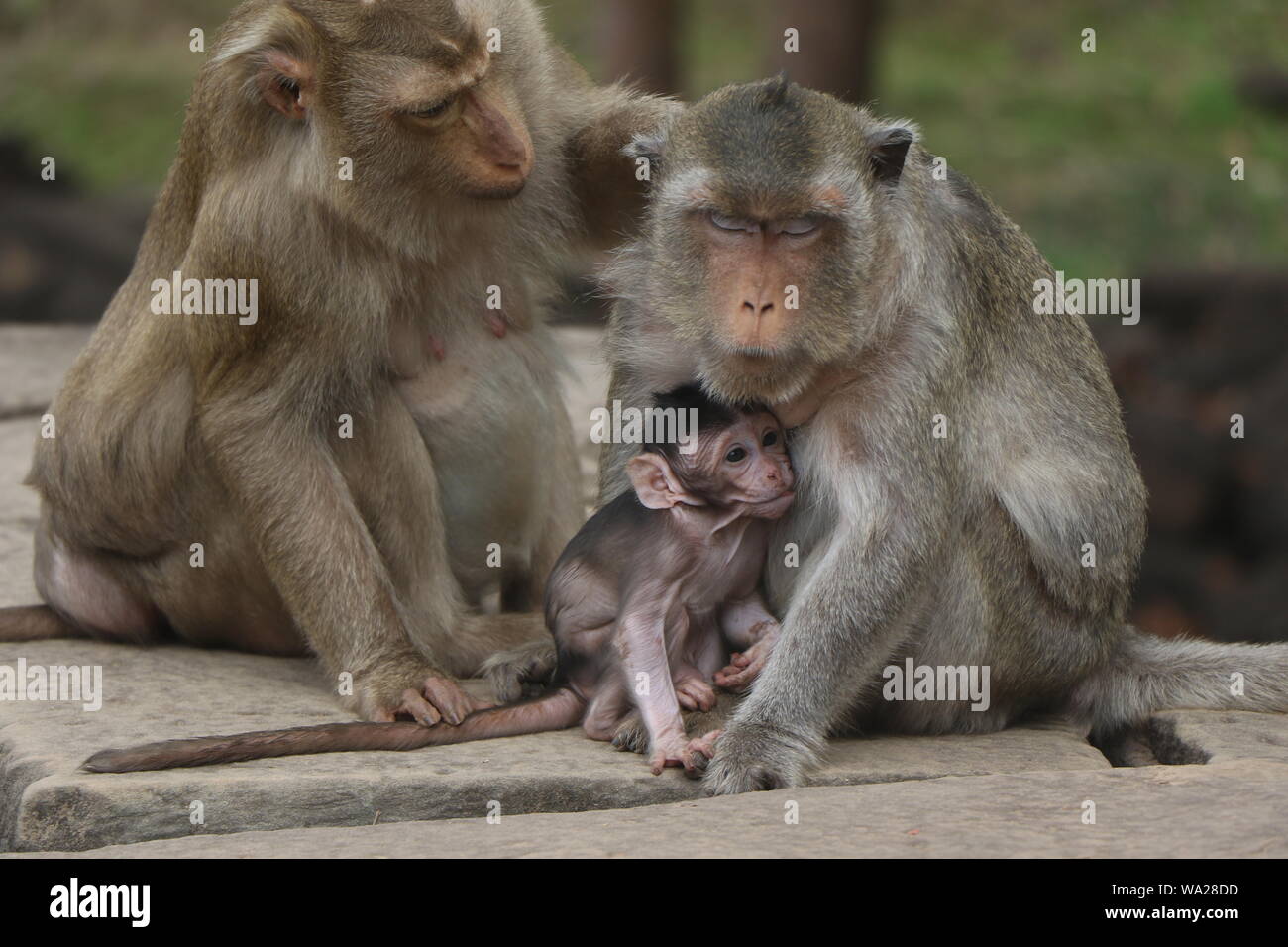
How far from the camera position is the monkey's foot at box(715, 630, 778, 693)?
5414 millimetres

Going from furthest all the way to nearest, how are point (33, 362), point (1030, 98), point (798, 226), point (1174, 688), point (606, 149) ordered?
point (1030, 98) < point (33, 362) < point (606, 149) < point (1174, 688) < point (798, 226)

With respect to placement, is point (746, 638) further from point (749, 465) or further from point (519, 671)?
point (519, 671)

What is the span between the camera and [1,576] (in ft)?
23.3

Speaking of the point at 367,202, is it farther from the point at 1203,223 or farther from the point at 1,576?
the point at 1203,223

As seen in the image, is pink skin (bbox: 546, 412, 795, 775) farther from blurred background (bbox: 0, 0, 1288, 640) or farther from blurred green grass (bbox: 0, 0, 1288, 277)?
blurred green grass (bbox: 0, 0, 1288, 277)

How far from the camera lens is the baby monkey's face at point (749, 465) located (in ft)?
17.3

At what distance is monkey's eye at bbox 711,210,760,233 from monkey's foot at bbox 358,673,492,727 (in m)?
1.61

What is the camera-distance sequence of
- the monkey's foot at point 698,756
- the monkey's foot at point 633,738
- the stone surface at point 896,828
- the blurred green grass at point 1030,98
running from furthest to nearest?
the blurred green grass at point 1030,98
the monkey's foot at point 633,738
the monkey's foot at point 698,756
the stone surface at point 896,828

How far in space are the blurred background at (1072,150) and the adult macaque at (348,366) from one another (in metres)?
2.68

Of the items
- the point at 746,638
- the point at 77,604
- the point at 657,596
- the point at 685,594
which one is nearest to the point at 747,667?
the point at 746,638

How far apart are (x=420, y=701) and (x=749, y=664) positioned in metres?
0.97

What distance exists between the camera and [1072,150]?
17.9 meters

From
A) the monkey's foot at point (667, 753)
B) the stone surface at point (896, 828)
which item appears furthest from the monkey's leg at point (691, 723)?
the stone surface at point (896, 828)

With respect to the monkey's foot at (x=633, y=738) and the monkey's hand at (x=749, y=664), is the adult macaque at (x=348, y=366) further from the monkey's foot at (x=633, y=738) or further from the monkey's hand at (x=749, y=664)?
the monkey's hand at (x=749, y=664)
